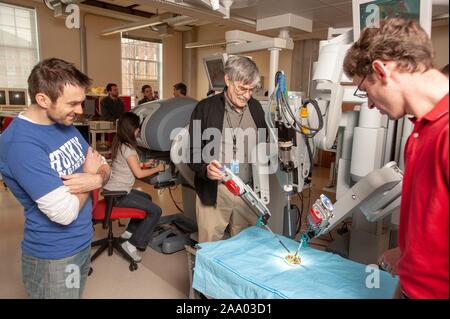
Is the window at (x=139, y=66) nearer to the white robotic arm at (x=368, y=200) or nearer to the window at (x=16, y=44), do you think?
the window at (x=16, y=44)

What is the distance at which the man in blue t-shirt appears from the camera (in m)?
1.00

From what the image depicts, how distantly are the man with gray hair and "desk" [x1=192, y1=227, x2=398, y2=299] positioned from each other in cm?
45

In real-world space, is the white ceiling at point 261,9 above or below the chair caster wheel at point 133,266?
above

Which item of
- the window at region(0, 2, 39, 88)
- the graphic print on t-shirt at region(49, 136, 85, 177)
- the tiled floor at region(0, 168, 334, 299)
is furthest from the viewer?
the window at region(0, 2, 39, 88)

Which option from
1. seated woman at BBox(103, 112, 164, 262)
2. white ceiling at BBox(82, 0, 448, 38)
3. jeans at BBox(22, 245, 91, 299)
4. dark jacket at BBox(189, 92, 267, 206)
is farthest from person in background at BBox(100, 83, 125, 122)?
jeans at BBox(22, 245, 91, 299)

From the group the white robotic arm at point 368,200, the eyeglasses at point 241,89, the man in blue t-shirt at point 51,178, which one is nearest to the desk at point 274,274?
the white robotic arm at point 368,200

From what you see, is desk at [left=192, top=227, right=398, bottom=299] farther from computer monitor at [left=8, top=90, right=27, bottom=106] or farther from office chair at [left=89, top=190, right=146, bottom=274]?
computer monitor at [left=8, top=90, right=27, bottom=106]

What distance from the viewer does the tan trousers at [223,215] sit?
1.96 meters

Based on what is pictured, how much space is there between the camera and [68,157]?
1.15 m

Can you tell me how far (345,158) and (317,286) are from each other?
0.83 metres

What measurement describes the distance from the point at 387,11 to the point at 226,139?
3.30ft

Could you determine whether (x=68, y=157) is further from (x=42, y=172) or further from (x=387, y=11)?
(x=387, y=11)

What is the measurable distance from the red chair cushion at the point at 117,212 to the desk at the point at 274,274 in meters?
1.19

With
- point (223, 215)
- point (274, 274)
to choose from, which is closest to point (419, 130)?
point (274, 274)
